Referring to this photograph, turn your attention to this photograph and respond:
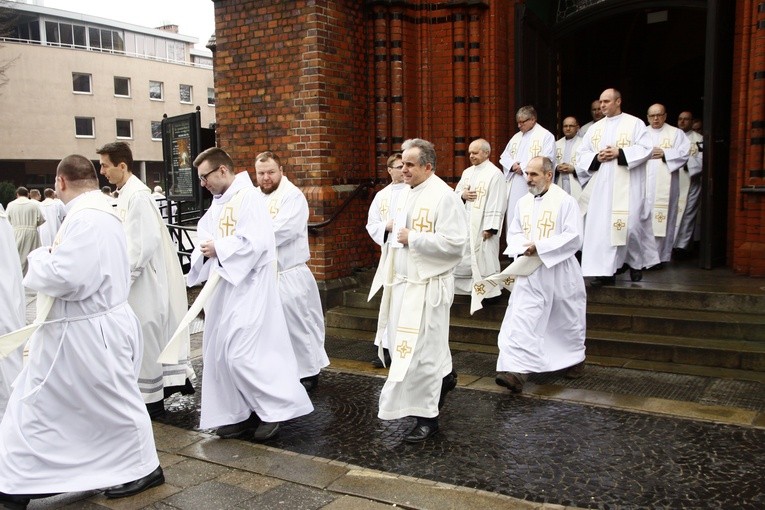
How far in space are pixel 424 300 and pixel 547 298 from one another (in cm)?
164

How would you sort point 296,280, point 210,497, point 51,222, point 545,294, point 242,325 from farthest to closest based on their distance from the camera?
point 51,222, point 296,280, point 545,294, point 242,325, point 210,497

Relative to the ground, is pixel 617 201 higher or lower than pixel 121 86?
lower

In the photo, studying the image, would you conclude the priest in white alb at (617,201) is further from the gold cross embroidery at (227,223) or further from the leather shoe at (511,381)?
the gold cross embroidery at (227,223)

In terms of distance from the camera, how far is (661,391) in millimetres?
5934

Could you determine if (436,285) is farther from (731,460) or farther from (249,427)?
(731,460)

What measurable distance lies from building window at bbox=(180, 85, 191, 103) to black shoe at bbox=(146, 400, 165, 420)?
4458 centimetres

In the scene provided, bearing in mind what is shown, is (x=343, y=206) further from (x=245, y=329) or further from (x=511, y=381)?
(x=245, y=329)

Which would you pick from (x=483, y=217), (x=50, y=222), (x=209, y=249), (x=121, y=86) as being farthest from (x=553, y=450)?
(x=121, y=86)

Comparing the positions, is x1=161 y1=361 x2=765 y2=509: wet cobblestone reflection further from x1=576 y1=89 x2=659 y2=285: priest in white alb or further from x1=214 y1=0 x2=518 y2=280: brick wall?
x1=214 y1=0 x2=518 y2=280: brick wall

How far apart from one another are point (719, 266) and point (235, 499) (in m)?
7.07

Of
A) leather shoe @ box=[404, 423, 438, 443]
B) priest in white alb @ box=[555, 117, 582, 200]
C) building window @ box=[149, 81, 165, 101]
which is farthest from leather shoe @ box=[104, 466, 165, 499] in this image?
building window @ box=[149, 81, 165, 101]

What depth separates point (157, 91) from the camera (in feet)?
151

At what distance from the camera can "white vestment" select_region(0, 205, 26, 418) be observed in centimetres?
487

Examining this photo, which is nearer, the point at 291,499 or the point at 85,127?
→ the point at 291,499
